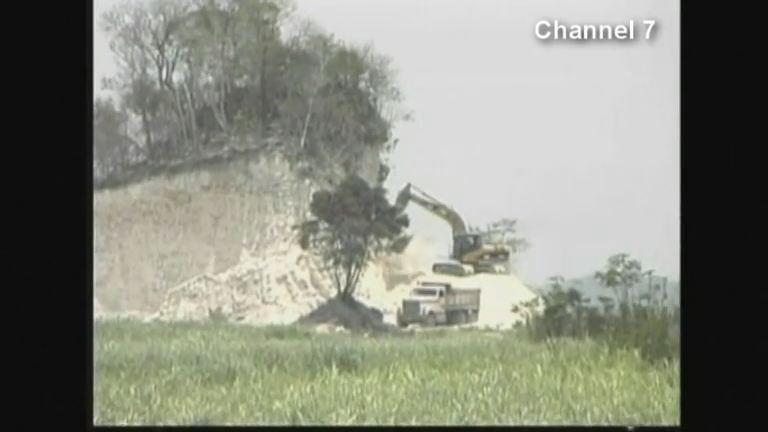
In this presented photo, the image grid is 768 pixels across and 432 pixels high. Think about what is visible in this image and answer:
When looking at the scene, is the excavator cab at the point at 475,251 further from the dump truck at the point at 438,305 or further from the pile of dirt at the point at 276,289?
the pile of dirt at the point at 276,289

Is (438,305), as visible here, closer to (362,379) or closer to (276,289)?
(362,379)

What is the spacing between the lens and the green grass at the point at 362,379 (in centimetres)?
423

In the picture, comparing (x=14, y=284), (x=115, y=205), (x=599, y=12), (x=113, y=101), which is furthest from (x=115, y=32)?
(x=599, y=12)

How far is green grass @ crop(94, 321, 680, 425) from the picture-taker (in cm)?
423

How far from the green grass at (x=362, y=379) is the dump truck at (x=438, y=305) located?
48 mm

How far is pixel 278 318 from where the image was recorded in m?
4.25

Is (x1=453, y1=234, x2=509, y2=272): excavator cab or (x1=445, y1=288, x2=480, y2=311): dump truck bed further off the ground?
(x1=453, y1=234, x2=509, y2=272): excavator cab

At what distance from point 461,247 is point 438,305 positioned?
0.56 ft

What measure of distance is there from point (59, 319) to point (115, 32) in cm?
81

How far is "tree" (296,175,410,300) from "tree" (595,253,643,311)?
559 mm

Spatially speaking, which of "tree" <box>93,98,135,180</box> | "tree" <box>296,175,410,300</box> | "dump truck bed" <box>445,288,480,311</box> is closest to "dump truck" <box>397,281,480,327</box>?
"dump truck bed" <box>445,288,480,311</box>

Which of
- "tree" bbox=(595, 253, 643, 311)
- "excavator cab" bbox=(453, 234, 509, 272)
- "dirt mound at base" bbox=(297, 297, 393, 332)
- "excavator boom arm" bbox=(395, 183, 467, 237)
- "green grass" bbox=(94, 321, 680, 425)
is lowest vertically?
"green grass" bbox=(94, 321, 680, 425)

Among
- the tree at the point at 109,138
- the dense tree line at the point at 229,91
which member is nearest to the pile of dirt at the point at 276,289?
the dense tree line at the point at 229,91

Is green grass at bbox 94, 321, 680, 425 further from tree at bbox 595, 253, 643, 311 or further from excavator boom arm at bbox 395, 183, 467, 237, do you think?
excavator boom arm at bbox 395, 183, 467, 237
